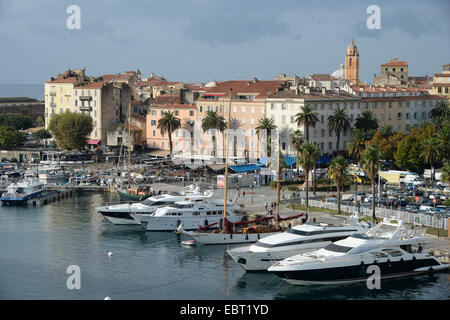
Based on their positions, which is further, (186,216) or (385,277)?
(186,216)

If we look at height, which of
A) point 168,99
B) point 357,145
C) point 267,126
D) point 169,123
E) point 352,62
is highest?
point 352,62

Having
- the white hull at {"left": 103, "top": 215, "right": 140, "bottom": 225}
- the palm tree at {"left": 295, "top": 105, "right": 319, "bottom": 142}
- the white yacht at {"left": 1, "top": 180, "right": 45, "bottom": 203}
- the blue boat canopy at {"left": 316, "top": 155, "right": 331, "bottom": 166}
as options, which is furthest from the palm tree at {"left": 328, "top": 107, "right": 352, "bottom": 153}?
the white hull at {"left": 103, "top": 215, "right": 140, "bottom": 225}

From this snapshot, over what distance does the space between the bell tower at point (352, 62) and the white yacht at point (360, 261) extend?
125 m

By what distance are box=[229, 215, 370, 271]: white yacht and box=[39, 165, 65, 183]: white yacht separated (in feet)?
157

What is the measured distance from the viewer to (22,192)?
85250 millimetres

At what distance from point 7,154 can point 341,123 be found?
174 feet

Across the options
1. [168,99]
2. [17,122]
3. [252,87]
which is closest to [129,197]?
[252,87]

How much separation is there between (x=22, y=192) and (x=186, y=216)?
1000 inches

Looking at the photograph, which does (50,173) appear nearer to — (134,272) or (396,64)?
(134,272)

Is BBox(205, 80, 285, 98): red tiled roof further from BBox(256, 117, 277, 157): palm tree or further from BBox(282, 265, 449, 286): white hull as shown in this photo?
BBox(282, 265, 449, 286): white hull

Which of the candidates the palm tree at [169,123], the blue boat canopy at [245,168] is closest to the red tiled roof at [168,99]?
the palm tree at [169,123]
